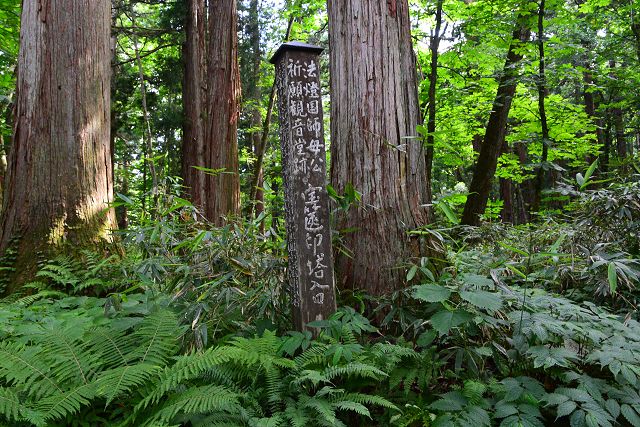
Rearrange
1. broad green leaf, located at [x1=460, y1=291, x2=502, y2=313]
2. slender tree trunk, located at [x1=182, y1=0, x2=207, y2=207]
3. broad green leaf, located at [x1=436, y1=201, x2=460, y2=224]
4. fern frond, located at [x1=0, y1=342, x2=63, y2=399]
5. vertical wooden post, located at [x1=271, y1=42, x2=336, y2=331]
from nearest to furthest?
fern frond, located at [x1=0, y1=342, x2=63, y2=399] < broad green leaf, located at [x1=460, y1=291, x2=502, y2=313] < vertical wooden post, located at [x1=271, y1=42, x2=336, y2=331] < broad green leaf, located at [x1=436, y1=201, x2=460, y2=224] < slender tree trunk, located at [x1=182, y1=0, x2=207, y2=207]

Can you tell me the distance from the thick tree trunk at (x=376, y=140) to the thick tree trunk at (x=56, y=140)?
2.88m

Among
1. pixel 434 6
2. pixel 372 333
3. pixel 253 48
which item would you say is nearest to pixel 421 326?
pixel 372 333

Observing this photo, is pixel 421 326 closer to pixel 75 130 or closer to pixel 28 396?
pixel 28 396

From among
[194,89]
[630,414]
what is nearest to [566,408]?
[630,414]

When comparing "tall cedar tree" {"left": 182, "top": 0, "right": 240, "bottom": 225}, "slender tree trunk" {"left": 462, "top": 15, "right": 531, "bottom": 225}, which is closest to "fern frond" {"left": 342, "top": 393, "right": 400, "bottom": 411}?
"slender tree trunk" {"left": 462, "top": 15, "right": 531, "bottom": 225}

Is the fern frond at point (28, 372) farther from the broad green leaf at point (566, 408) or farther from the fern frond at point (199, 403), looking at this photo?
the broad green leaf at point (566, 408)

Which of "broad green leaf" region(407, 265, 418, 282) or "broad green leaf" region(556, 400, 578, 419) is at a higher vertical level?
"broad green leaf" region(407, 265, 418, 282)

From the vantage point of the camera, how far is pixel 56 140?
475 centimetres

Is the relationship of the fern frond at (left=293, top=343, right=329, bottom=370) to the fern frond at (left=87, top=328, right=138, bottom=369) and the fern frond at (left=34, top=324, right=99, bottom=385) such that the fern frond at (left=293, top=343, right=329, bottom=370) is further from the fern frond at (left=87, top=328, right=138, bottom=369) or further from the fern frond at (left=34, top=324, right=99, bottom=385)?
the fern frond at (left=34, top=324, right=99, bottom=385)

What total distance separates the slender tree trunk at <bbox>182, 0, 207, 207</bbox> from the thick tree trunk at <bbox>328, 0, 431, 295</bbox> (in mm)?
6753

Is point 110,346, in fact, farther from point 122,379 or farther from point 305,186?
point 305,186

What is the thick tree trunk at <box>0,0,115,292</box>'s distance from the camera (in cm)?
465

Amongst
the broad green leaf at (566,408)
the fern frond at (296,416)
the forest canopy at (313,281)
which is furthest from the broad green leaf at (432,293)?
Answer: the fern frond at (296,416)

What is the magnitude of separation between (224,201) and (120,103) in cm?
704
